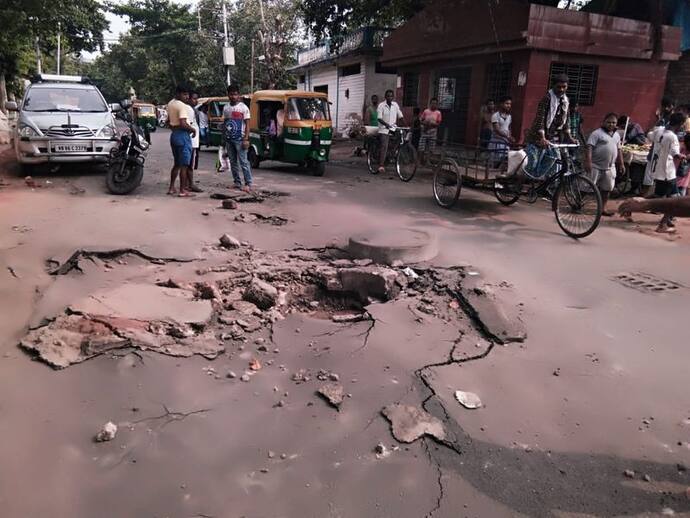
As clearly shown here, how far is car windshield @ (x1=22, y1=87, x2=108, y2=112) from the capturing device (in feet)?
31.8

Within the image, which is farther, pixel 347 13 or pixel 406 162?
pixel 347 13

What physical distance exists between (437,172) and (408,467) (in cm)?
676

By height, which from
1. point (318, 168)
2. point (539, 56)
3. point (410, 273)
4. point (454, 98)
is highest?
point (539, 56)

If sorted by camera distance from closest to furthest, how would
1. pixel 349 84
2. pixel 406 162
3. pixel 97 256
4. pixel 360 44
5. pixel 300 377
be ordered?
pixel 300 377
pixel 97 256
pixel 406 162
pixel 360 44
pixel 349 84

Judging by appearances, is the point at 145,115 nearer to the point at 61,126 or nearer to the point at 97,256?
the point at 61,126

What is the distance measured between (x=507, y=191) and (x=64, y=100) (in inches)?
326

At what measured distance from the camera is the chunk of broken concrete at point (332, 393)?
315cm

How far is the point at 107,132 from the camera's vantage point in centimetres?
980

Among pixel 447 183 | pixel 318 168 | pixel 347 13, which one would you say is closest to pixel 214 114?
pixel 347 13

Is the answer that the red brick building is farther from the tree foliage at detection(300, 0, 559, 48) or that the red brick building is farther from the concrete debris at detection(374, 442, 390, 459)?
Answer: the concrete debris at detection(374, 442, 390, 459)

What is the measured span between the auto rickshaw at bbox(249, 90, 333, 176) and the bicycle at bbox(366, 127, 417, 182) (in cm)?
118

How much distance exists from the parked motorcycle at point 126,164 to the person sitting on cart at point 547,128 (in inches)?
244

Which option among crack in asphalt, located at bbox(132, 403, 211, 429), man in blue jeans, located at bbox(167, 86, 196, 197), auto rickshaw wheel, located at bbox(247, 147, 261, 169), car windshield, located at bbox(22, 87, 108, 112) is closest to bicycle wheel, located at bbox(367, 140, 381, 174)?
auto rickshaw wheel, located at bbox(247, 147, 261, 169)

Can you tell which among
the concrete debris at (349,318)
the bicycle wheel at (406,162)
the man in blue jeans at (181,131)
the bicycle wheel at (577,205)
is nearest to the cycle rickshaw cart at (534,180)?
the bicycle wheel at (577,205)
